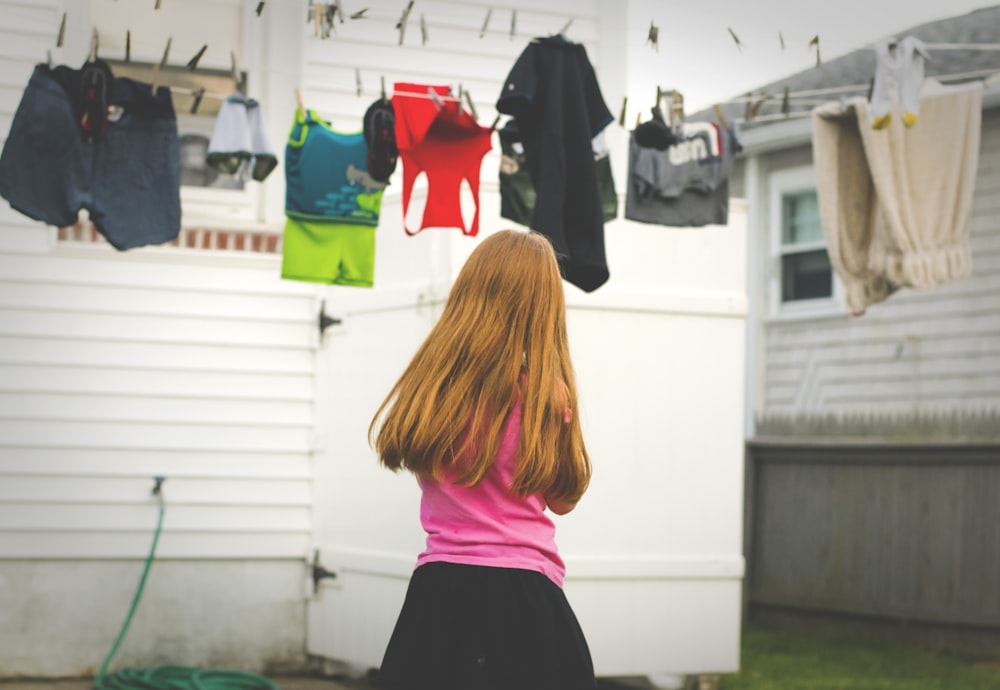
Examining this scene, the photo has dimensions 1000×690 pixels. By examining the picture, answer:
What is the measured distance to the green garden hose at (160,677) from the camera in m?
6.19

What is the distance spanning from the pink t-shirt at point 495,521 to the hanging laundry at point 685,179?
3.17 meters

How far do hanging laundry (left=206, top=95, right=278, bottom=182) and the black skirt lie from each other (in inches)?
126

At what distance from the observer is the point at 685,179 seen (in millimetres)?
5883

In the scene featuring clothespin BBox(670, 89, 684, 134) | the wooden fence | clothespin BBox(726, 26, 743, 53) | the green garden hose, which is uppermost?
clothespin BBox(726, 26, 743, 53)

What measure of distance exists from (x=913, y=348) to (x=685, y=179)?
4654mm

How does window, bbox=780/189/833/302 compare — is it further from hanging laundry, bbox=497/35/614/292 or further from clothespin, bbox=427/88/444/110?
clothespin, bbox=427/88/444/110

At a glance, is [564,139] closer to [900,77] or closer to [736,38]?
[736,38]

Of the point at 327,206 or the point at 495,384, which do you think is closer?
the point at 495,384

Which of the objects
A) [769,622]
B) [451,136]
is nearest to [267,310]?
[451,136]

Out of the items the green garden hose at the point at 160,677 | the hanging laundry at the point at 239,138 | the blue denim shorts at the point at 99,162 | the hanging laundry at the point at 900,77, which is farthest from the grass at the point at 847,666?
the blue denim shorts at the point at 99,162

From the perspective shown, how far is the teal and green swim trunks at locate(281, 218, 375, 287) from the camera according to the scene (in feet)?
18.7

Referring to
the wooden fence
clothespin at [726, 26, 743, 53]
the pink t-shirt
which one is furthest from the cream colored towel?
the pink t-shirt

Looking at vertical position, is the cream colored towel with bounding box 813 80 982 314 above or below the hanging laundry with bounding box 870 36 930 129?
below

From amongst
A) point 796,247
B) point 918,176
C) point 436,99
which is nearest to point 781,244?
point 796,247
